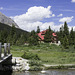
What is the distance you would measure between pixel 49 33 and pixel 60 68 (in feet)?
199

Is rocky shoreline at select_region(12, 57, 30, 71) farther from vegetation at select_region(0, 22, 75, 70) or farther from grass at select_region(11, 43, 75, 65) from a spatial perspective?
grass at select_region(11, 43, 75, 65)

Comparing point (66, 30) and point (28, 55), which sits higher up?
point (66, 30)

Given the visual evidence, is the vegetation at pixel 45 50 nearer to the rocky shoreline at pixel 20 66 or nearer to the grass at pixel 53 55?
the grass at pixel 53 55

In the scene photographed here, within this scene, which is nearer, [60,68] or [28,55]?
[60,68]

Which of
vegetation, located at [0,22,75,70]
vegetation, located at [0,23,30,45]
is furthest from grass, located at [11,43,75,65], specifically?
vegetation, located at [0,23,30,45]

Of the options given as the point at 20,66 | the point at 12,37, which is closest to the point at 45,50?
the point at 20,66

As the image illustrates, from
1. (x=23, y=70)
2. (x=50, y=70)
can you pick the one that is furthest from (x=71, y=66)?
(x=23, y=70)

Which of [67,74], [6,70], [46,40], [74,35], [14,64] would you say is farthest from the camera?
[74,35]

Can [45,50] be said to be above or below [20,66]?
above

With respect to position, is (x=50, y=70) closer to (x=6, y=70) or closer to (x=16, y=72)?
→ (x=16, y=72)

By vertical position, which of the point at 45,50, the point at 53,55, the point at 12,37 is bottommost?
the point at 53,55

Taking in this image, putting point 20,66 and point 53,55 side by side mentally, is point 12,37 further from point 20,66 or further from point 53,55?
point 20,66

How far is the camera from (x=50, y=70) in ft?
68.4

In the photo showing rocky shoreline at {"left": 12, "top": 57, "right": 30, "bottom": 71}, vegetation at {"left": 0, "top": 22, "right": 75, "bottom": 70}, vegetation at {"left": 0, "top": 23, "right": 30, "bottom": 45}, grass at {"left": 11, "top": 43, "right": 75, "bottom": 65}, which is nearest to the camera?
rocky shoreline at {"left": 12, "top": 57, "right": 30, "bottom": 71}
